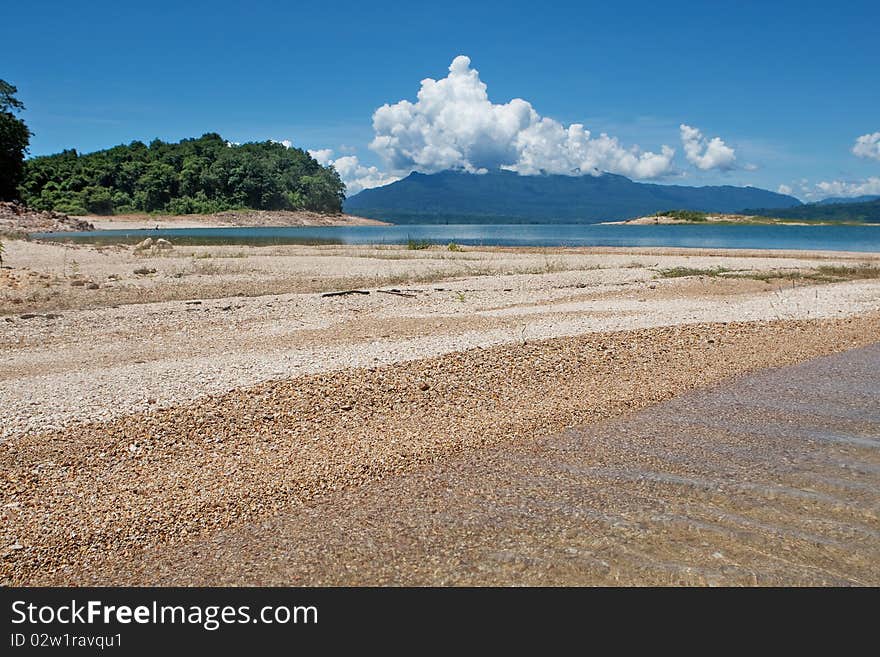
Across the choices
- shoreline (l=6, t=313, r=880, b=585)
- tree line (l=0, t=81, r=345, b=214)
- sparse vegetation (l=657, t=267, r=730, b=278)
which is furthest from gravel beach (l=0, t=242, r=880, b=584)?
tree line (l=0, t=81, r=345, b=214)

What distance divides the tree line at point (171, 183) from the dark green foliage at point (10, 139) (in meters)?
33.6

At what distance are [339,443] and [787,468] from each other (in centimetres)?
478

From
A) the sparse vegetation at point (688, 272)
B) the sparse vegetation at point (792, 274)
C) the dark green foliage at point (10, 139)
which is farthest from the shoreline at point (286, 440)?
the dark green foliage at point (10, 139)

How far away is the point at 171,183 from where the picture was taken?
14925cm

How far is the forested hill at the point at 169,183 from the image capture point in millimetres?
137000

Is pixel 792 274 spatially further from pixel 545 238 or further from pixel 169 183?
pixel 169 183

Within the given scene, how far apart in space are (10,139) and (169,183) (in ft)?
202

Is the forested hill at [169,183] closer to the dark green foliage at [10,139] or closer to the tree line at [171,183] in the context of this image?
the tree line at [171,183]

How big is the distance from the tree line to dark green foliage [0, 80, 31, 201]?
110 feet

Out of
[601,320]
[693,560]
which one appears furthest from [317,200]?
[693,560]

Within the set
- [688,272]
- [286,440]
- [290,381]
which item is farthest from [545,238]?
[286,440]

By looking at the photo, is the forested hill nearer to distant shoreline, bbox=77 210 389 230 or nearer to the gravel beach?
distant shoreline, bbox=77 210 389 230

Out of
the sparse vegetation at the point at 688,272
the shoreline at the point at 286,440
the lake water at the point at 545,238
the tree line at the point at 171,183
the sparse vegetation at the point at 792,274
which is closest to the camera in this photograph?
the shoreline at the point at 286,440

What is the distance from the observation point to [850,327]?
611 inches
